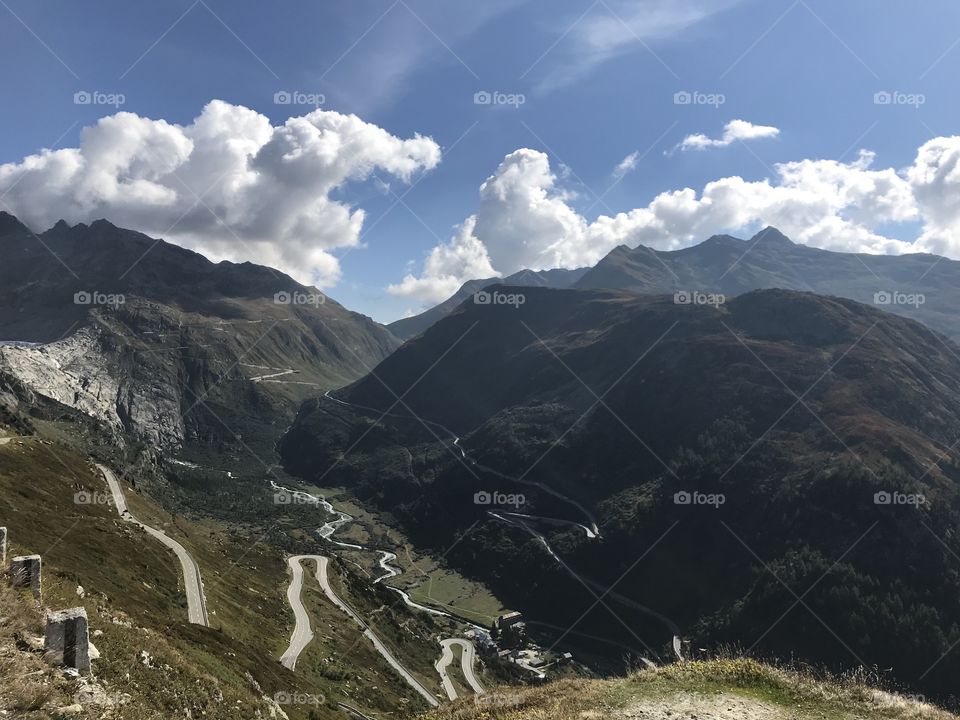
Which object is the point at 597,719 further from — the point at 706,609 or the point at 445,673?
the point at 706,609

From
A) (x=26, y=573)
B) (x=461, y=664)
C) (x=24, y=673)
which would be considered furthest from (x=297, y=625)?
(x=24, y=673)

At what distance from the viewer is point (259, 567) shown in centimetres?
11619

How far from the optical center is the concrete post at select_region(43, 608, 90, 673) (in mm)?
20297

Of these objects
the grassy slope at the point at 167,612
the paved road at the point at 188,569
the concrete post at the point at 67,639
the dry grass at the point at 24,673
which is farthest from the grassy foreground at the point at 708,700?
the paved road at the point at 188,569

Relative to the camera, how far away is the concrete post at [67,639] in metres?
20.3

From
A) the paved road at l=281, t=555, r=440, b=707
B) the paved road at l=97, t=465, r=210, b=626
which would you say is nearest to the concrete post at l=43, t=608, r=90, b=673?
the paved road at l=97, t=465, r=210, b=626

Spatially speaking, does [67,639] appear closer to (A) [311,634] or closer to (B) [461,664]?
(A) [311,634]

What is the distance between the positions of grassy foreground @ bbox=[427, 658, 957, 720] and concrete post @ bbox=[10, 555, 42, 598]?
1930 centimetres

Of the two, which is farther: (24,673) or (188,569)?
(188,569)

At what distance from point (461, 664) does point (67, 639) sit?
123375 millimetres

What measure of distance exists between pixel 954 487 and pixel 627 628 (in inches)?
4868

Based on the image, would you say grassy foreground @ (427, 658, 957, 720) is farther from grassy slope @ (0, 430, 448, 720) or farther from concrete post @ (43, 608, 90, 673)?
concrete post @ (43, 608, 90, 673)

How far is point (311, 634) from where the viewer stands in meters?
82.6

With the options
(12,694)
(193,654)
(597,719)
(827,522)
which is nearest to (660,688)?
(597,719)
